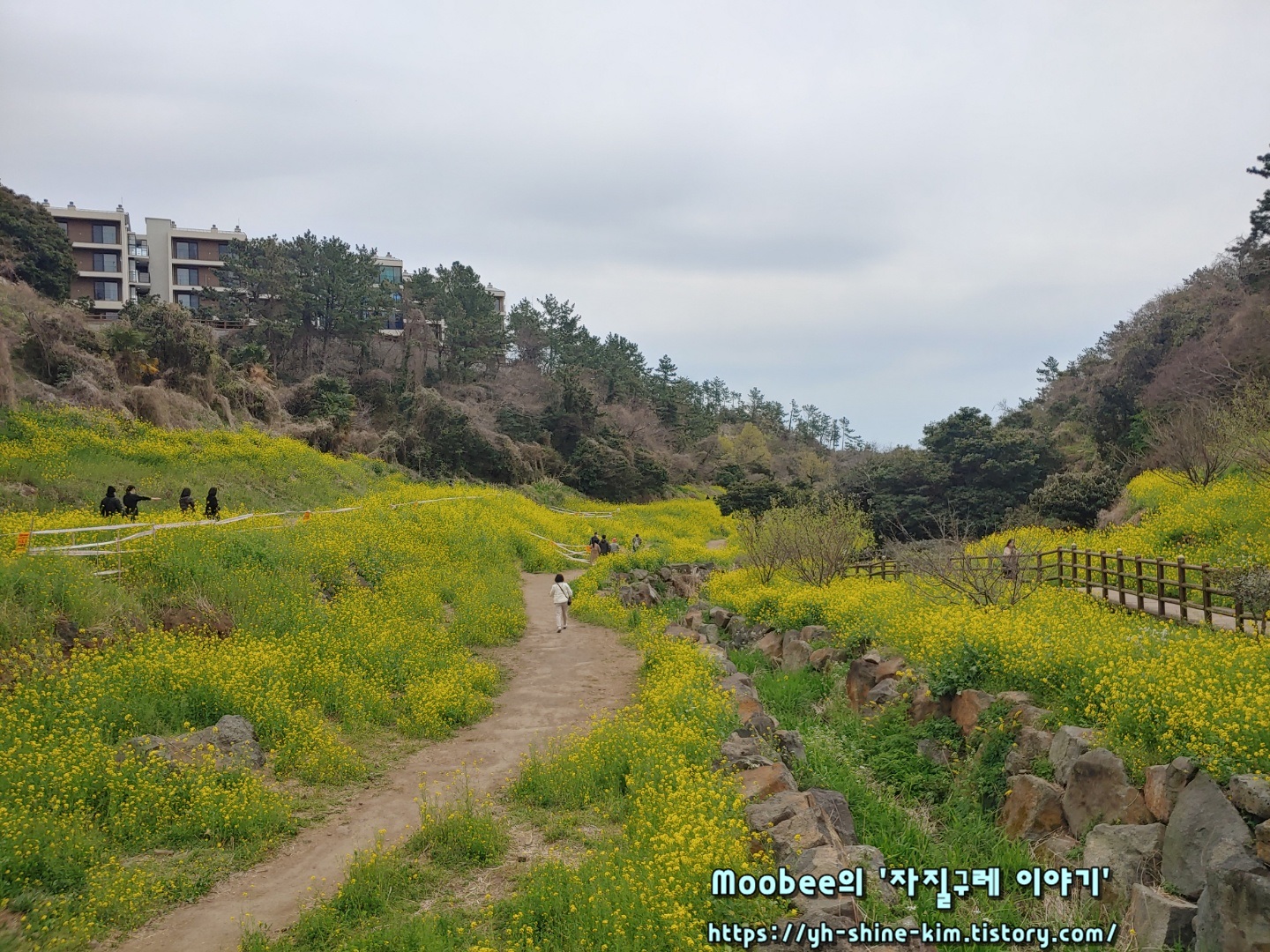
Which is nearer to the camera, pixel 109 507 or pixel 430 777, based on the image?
pixel 430 777

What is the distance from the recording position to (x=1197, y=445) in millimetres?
23172

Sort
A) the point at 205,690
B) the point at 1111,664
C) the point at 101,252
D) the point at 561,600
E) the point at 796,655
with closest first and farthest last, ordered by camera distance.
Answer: the point at 1111,664 → the point at 205,690 → the point at 796,655 → the point at 561,600 → the point at 101,252

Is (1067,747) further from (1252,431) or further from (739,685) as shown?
(1252,431)

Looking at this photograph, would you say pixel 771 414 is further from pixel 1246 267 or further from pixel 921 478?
pixel 1246 267

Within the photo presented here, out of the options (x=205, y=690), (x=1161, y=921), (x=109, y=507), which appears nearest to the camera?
(x=1161, y=921)

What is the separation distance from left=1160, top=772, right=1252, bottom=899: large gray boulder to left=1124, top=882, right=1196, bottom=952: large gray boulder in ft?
0.79

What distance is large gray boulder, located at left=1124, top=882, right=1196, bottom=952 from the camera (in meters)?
5.78

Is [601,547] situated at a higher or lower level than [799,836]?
higher

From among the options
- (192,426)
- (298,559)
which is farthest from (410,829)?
(192,426)

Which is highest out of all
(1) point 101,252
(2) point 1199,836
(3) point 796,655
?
(1) point 101,252

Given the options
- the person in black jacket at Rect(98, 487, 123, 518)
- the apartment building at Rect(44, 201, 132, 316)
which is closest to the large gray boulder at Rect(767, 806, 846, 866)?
the person in black jacket at Rect(98, 487, 123, 518)

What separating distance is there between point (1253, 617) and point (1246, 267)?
3199cm

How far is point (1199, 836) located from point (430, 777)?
779cm

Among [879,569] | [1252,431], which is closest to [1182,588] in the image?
[879,569]
